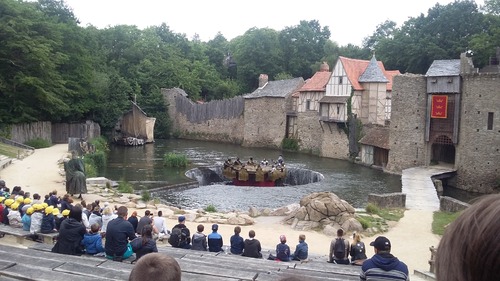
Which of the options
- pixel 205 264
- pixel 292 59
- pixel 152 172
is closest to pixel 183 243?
pixel 205 264

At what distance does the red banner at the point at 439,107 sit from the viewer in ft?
94.0

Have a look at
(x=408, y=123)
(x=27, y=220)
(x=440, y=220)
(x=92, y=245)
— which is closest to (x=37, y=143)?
(x=408, y=123)

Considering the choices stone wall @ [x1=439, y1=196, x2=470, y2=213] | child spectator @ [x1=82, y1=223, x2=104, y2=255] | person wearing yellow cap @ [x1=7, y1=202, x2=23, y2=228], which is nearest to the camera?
child spectator @ [x1=82, y1=223, x2=104, y2=255]

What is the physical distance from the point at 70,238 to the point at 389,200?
13.8 meters

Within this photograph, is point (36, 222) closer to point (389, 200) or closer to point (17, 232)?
point (17, 232)

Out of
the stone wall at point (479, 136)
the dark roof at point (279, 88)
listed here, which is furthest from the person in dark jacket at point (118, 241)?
the dark roof at point (279, 88)

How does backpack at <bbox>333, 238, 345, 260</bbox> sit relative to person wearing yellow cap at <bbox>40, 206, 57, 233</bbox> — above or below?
below

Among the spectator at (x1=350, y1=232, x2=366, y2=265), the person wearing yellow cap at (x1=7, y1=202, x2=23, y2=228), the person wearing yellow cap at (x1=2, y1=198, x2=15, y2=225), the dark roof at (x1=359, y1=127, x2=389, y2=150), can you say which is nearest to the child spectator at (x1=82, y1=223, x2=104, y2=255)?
the person wearing yellow cap at (x1=7, y1=202, x2=23, y2=228)

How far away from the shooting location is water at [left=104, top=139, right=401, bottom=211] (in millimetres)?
21797

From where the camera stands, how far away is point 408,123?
100 ft

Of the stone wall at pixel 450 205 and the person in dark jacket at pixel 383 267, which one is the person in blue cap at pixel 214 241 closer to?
the person in dark jacket at pixel 383 267

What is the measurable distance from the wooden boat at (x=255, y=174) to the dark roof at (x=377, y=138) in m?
8.48

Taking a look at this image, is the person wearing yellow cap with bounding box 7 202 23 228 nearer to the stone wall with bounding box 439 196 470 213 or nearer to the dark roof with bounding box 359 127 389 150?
the stone wall with bounding box 439 196 470 213

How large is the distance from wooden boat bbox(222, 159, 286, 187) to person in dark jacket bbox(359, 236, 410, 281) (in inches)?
877
